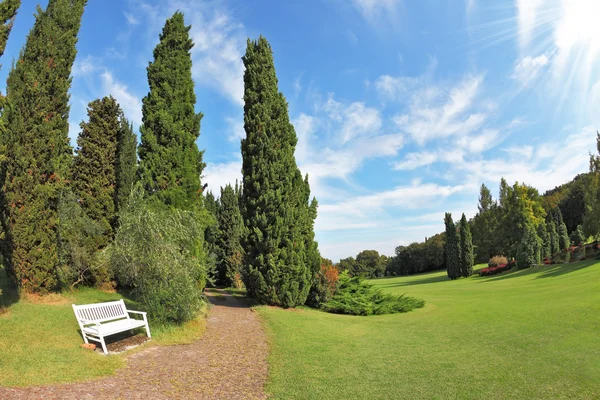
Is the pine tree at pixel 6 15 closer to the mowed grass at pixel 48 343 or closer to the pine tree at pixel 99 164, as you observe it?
the mowed grass at pixel 48 343

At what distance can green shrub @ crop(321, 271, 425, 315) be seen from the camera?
14797 millimetres

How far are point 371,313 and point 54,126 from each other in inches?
563

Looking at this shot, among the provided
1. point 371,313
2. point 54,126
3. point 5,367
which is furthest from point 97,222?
point 371,313

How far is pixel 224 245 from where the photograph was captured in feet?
95.1

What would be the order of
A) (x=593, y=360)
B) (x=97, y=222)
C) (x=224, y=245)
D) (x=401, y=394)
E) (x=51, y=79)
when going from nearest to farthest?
(x=401, y=394), (x=593, y=360), (x=51, y=79), (x=97, y=222), (x=224, y=245)

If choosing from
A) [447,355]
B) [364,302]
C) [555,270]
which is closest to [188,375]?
[447,355]

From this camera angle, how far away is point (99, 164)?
55.3ft

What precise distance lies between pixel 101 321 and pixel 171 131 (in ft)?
24.3

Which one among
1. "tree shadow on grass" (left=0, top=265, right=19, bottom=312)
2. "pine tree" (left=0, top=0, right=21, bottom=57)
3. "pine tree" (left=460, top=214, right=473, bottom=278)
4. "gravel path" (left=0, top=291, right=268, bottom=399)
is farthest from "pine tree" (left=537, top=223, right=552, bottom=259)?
"pine tree" (left=0, top=0, right=21, bottom=57)

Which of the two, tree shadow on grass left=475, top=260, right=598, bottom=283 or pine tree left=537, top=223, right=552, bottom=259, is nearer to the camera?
tree shadow on grass left=475, top=260, right=598, bottom=283

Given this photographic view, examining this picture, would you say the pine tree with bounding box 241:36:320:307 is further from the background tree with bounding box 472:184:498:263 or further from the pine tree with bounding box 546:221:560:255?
the background tree with bounding box 472:184:498:263

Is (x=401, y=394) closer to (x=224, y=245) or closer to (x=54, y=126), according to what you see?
(x=54, y=126)

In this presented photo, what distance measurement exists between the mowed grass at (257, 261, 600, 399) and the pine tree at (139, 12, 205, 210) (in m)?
5.92

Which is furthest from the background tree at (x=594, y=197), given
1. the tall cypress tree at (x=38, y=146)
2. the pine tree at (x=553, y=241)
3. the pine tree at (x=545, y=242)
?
the tall cypress tree at (x=38, y=146)
